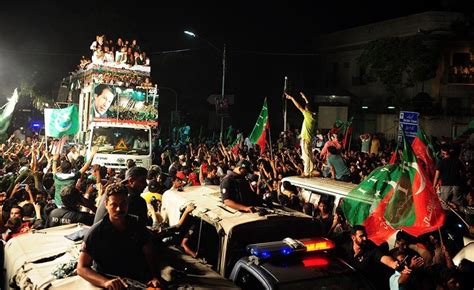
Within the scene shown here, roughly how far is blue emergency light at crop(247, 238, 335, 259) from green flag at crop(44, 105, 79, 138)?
458 inches

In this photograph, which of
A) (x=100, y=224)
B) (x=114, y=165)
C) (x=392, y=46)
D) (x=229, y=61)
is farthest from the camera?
(x=229, y=61)

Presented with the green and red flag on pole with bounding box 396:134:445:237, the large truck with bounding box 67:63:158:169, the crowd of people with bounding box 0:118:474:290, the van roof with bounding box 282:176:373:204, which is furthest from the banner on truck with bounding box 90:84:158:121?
the green and red flag on pole with bounding box 396:134:445:237

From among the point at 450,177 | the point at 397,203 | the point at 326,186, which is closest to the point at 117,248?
the point at 397,203

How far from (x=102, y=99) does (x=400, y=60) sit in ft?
68.7

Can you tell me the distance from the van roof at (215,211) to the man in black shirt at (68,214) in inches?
47.7

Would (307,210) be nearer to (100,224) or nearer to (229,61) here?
(100,224)

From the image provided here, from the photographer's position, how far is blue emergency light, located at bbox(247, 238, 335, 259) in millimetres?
4605

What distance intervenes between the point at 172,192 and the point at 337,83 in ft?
115

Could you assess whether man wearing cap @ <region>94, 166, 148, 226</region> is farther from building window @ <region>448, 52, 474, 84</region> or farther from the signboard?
building window @ <region>448, 52, 474, 84</region>

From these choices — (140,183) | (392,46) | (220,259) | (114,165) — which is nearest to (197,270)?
(220,259)

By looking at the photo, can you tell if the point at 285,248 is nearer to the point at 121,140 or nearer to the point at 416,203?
the point at 416,203

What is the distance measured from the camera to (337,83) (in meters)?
40.5

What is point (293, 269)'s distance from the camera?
4.59m

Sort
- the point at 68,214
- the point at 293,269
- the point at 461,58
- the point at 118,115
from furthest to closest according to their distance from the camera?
the point at 461,58
the point at 118,115
the point at 68,214
the point at 293,269
